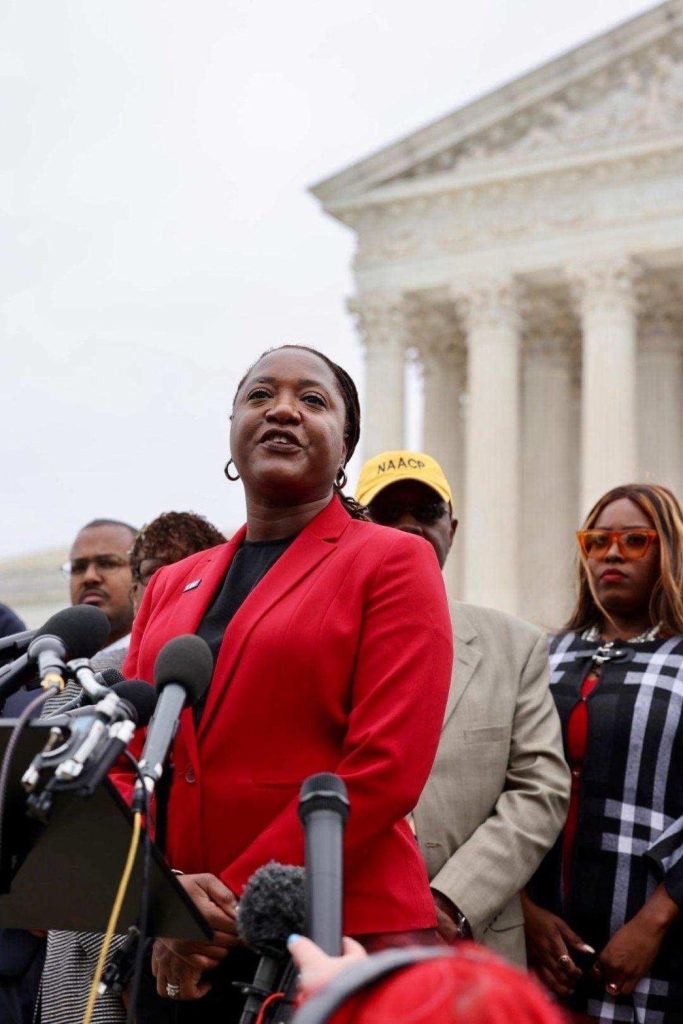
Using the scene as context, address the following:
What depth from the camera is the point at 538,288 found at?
2970 cm

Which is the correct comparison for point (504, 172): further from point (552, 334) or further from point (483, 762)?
point (483, 762)

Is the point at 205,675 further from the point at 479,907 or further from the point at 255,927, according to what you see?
the point at 479,907

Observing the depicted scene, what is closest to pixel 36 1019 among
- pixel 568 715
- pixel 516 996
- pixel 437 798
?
pixel 437 798

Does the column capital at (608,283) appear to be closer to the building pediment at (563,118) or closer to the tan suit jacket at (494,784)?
the building pediment at (563,118)

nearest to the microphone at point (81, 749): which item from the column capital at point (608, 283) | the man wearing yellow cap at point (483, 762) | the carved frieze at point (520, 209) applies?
the man wearing yellow cap at point (483, 762)

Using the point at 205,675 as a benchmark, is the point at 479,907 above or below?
below

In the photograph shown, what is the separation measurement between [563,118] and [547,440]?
6955 mm

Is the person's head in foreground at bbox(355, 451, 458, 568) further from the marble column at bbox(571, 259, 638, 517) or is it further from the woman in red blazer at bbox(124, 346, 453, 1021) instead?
the marble column at bbox(571, 259, 638, 517)

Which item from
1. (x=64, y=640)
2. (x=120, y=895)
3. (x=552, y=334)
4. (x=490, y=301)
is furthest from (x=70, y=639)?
(x=552, y=334)

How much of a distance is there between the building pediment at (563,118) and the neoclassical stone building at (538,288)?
38 mm

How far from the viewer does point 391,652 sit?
332 centimetres

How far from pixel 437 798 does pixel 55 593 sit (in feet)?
84.5

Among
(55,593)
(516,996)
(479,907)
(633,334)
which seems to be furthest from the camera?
(55,593)

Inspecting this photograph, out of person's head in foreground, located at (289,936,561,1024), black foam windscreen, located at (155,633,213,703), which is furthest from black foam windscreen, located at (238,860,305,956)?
person's head in foreground, located at (289,936,561,1024)
